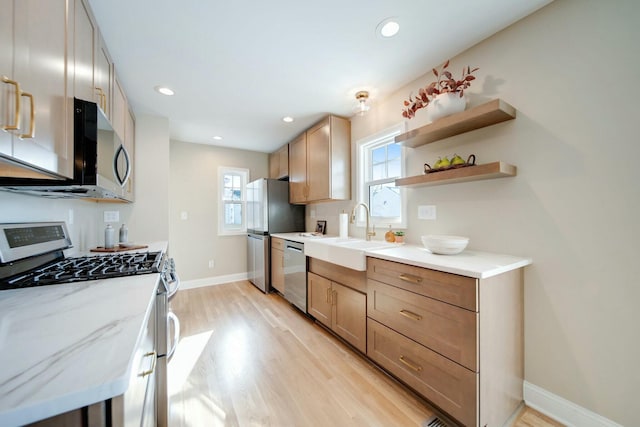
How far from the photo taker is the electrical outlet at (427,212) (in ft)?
6.66

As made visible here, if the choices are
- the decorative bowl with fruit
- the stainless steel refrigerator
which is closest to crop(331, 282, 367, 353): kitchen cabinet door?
the decorative bowl with fruit

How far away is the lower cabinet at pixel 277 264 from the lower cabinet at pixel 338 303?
0.73 meters

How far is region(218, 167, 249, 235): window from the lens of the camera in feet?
13.7

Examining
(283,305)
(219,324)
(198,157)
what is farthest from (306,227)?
(198,157)

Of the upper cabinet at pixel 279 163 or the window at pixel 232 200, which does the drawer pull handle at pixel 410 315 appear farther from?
the window at pixel 232 200

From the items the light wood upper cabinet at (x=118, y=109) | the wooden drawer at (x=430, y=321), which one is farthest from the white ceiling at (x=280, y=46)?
the wooden drawer at (x=430, y=321)

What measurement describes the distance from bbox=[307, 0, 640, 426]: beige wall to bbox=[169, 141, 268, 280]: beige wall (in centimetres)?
375

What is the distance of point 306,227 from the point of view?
3914mm

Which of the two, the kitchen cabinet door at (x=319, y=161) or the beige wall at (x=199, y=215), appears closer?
the kitchen cabinet door at (x=319, y=161)

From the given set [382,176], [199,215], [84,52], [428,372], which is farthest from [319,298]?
[199,215]

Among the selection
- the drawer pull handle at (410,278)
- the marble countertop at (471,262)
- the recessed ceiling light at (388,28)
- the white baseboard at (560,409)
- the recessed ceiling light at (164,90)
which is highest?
the recessed ceiling light at (388,28)

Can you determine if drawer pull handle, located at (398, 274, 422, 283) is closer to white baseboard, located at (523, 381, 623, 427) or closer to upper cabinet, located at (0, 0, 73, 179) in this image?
white baseboard, located at (523, 381, 623, 427)

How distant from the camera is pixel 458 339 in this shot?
124cm

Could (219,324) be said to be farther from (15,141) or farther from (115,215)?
(15,141)
